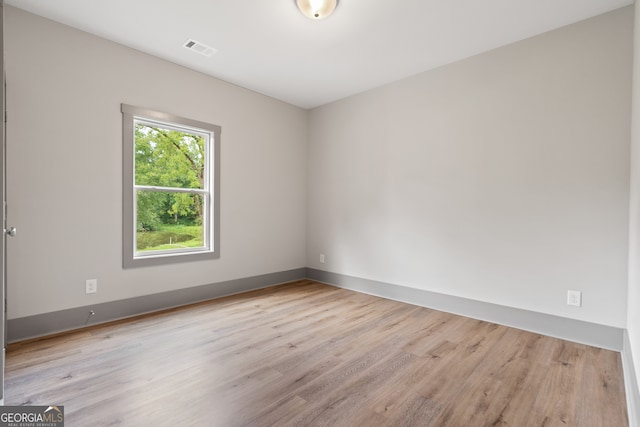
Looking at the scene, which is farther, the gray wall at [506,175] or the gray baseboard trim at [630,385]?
the gray wall at [506,175]

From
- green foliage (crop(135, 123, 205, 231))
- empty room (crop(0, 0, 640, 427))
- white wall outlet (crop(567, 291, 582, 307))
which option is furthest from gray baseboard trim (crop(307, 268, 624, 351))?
green foliage (crop(135, 123, 205, 231))

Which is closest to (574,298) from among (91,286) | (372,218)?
(372,218)

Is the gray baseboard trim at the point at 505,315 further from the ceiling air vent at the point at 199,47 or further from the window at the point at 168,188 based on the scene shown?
the ceiling air vent at the point at 199,47

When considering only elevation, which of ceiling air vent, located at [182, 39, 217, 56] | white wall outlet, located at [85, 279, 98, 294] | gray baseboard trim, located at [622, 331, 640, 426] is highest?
ceiling air vent, located at [182, 39, 217, 56]

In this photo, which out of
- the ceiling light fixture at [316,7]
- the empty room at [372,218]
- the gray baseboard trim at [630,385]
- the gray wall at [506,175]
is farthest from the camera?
the gray wall at [506,175]

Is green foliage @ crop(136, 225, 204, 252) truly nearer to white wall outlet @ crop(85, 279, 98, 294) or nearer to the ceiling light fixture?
white wall outlet @ crop(85, 279, 98, 294)

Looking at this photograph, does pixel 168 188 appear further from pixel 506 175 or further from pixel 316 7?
pixel 506 175

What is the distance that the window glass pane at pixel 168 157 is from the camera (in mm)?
3176

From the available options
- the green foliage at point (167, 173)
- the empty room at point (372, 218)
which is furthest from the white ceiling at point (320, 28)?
the green foliage at point (167, 173)

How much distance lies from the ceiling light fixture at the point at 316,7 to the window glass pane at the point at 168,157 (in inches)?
77.0

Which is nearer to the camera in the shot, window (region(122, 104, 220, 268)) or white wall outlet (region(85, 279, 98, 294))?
white wall outlet (region(85, 279, 98, 294))

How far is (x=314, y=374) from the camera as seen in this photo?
6.54 ft

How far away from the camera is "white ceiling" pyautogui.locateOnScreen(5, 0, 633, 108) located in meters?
2.38

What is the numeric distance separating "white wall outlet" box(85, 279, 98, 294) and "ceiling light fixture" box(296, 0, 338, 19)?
9.81ft
